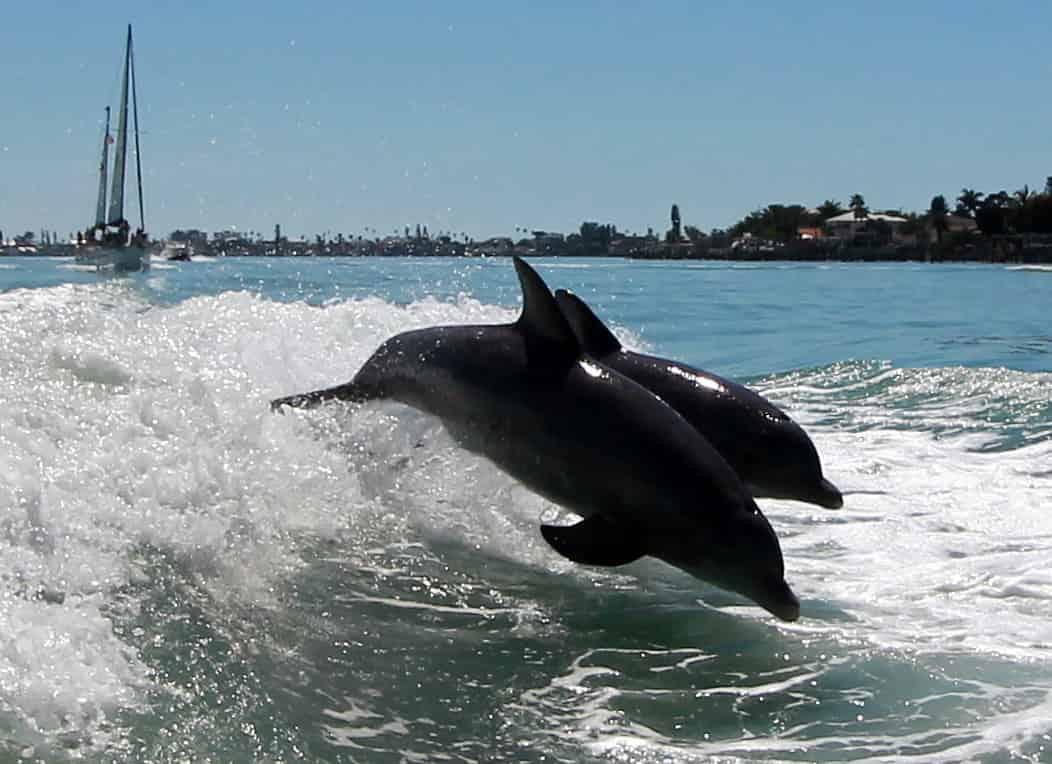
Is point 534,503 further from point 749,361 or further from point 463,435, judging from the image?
point 749,361

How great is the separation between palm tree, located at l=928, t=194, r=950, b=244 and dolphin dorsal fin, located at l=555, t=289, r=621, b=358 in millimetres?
145682

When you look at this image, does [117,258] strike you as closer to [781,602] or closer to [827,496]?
[827,496]

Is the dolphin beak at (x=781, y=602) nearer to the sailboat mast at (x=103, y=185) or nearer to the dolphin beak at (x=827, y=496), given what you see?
the dolphin beak at (x=827, y=496)

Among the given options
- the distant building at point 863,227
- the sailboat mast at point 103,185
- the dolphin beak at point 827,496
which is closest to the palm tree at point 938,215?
the distant building at point 863,227

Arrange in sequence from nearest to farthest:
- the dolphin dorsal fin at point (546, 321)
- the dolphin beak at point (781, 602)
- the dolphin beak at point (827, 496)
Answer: the dolphin beak at point (781, 602), the dolphin dorsal fin at point (546, 321), the dolphin beak at point (827, 496)

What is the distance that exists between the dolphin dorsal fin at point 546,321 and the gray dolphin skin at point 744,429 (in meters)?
0.87

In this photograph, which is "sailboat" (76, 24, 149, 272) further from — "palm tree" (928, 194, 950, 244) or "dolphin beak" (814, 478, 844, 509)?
"palm tree" (928, 194, 950, 244)

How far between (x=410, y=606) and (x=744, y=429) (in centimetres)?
253

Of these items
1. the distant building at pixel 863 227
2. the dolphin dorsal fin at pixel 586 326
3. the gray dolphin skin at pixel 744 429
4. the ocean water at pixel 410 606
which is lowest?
the ocean water at pixel 410 606

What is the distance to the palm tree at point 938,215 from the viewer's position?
153 m

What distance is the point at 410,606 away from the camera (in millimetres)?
6273

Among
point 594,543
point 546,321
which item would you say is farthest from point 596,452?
point 546,321

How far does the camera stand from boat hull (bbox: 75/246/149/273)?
6300 centimetres

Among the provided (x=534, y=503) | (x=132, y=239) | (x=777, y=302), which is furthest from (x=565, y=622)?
(x=132, y=239)
